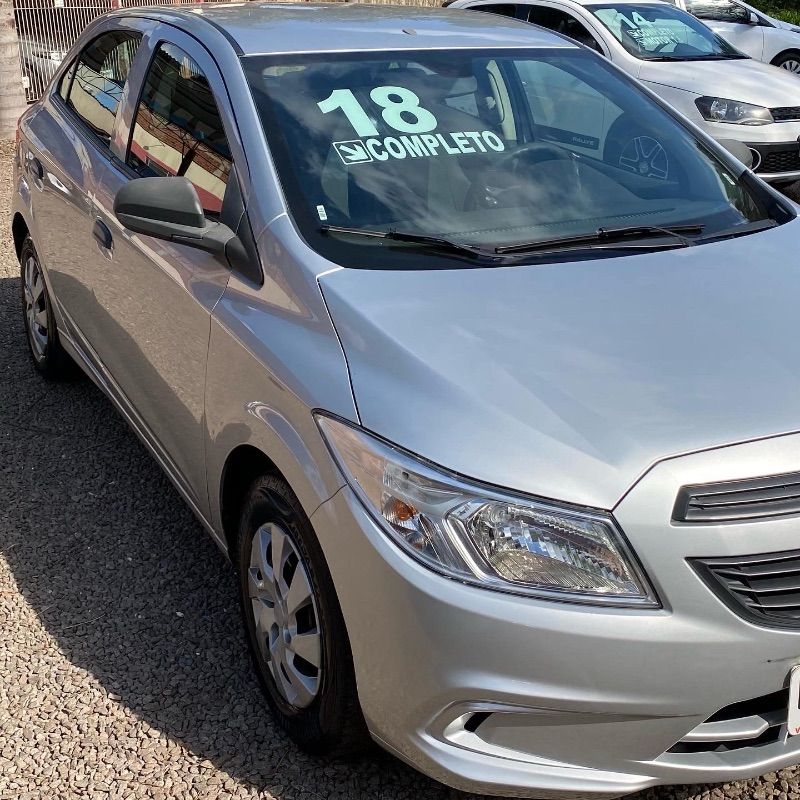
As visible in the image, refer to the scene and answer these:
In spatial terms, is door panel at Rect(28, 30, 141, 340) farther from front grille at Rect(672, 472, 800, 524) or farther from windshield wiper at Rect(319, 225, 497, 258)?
front grille at Rect(672, 472, 800, 524)

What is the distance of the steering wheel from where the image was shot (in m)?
2.94

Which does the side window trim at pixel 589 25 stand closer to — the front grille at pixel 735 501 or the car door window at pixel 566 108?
the car door window at pixel 566 108

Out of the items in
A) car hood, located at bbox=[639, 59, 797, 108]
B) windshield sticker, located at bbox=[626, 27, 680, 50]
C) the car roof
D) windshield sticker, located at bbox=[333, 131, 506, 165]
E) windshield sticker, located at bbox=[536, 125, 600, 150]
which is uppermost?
the car roof

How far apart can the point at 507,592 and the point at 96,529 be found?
7.17 feet

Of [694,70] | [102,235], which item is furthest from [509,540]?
[694,70]

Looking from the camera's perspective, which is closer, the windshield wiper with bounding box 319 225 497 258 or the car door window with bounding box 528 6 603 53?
the windshield wiper with bounding box 319 225 497 258

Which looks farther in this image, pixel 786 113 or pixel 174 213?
pixel 786 113

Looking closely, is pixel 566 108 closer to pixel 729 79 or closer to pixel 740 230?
pixel 740 230

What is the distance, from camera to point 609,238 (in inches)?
112

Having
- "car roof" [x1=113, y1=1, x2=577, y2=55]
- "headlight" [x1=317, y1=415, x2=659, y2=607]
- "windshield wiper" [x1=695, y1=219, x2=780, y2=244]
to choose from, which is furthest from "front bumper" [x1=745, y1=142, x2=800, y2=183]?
"headlight" [x1=317, y1=415, x2=659, y2=607]

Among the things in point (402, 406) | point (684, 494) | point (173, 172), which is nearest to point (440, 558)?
point (402, 406)

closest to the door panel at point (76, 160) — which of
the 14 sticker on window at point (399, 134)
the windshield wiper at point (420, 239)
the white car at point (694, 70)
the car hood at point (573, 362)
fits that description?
the 14 sticker on window at point (399, 134)

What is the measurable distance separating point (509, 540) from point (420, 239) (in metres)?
1.03

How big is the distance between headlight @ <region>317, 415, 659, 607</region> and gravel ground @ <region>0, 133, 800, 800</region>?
832 mm
